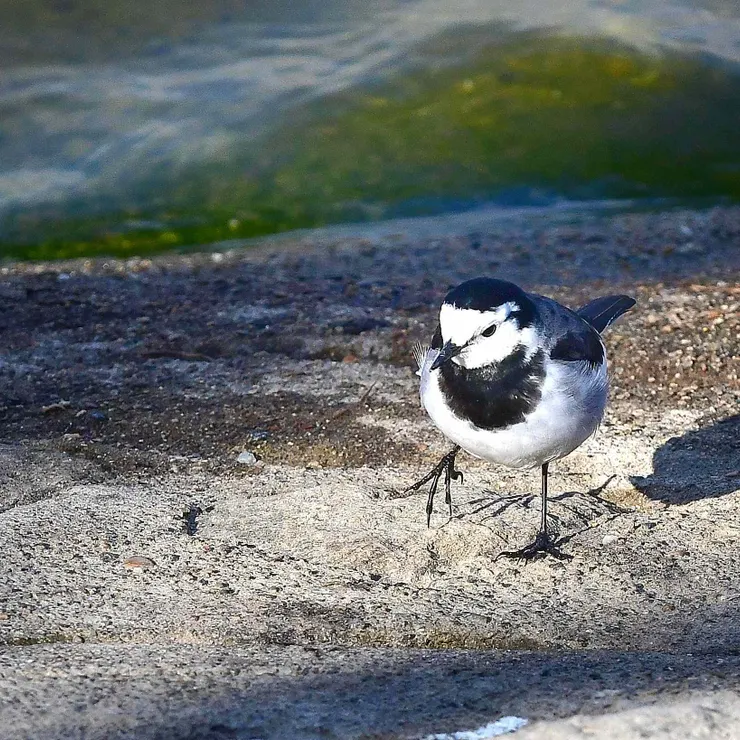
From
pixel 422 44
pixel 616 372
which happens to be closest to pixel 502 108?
pixel 422 44

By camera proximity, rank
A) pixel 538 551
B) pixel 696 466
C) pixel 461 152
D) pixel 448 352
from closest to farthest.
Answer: pixel 448 352, pixel 538 551, pixel 696 466, pixel 461 152

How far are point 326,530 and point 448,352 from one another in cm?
86

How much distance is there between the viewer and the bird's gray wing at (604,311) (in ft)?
16.8

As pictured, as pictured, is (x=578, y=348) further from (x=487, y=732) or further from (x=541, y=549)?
(x=487, y=732)

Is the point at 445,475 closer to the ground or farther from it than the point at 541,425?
closer to the ground

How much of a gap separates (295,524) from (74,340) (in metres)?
2.37

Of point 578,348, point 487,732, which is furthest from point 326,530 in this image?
point 487,732

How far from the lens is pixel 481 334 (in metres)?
4.02

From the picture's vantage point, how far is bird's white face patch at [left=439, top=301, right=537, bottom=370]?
13.1 feet

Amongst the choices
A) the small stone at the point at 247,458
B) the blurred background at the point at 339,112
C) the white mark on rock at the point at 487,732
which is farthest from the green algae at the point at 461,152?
the white mark on rock at the point at 487,732

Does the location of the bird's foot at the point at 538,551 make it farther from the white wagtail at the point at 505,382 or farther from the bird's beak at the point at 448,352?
the bird's beak at the point at 448,352

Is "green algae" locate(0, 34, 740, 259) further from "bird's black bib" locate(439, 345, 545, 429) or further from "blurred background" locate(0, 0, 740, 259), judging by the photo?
"bird's black bib" locate(439, 345, 545, 429)

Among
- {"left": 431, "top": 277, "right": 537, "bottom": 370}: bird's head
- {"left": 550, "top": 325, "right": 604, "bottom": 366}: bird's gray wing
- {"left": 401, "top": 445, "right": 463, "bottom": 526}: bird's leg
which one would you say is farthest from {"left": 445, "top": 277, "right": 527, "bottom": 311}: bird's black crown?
{"left": 401, "top": 445, "right": 463, "bottom": 526}: bird's leg

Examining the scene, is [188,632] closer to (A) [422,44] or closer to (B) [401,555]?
(B) [401,555]
